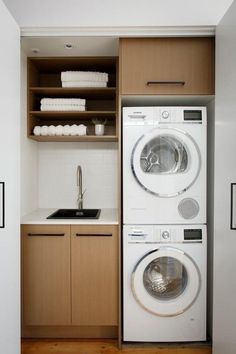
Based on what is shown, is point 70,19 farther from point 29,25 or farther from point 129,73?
point 129,73

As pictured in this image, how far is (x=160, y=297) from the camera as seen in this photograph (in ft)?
7.24

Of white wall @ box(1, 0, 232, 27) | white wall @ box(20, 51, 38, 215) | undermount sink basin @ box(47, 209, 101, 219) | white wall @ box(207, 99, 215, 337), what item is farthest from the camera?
undermount sink basin @ box(47, 209, 101, 219)

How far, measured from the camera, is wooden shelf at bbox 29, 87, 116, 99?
2.42m

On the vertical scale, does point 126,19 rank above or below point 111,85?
above

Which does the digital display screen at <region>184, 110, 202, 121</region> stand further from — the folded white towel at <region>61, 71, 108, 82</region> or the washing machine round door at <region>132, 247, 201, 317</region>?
the washing machine round door at <region>132, 247, 201, 317</region>

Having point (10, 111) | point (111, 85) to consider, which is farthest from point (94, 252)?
point (111, 85)

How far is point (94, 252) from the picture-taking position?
2211 mm

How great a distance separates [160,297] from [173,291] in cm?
12

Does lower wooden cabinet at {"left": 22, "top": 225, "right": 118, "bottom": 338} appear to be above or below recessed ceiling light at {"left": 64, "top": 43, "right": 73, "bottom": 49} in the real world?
below

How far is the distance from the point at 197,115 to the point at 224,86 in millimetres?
410

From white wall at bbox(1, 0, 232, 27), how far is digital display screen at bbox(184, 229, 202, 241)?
4.91ft

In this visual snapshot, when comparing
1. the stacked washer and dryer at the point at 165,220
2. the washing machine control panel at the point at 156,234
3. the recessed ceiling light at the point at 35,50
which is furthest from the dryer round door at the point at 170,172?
the recessed ceiling light at the point at 35,50

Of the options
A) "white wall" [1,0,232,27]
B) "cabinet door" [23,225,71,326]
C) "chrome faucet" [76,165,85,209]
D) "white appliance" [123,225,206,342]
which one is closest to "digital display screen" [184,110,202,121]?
"white wall" [1,0,232,27]

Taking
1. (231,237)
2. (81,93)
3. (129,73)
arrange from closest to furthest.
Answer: (231,237) → (129,73) → (81,93)
